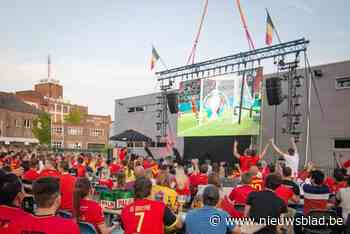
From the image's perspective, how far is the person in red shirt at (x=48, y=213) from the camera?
2.55 meters

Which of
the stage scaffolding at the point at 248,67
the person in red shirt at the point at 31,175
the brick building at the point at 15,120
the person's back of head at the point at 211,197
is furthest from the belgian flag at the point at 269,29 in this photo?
the brick building at the point at 15,120

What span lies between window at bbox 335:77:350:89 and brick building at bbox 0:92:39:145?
4856cm

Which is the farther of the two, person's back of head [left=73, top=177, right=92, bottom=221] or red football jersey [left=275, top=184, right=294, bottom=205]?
red football jersey [left=275, top=184, right=294, bottom=205]

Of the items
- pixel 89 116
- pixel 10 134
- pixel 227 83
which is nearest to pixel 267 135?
pixel 227 83

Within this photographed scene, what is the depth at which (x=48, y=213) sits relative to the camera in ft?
8.78

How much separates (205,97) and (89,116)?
7288 centimetres

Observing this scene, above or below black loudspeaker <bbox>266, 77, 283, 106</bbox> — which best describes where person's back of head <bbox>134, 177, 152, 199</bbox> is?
below

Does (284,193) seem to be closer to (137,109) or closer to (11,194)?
(11,194)

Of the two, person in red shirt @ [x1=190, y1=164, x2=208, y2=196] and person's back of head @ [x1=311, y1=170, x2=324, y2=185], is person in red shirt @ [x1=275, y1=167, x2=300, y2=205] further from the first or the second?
person in red shirt @ [x1=190, y1=164, x2=208, y2=196]

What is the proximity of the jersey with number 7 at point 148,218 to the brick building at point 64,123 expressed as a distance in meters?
→ 64.3

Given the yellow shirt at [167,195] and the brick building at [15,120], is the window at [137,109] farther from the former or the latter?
the brick building at [15,120]

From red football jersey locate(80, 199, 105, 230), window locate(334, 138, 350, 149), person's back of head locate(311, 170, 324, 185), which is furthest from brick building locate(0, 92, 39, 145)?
red football jersey locate(80, 199, 105, 230)

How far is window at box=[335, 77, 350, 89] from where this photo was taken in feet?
51.7

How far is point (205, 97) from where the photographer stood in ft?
62.8
